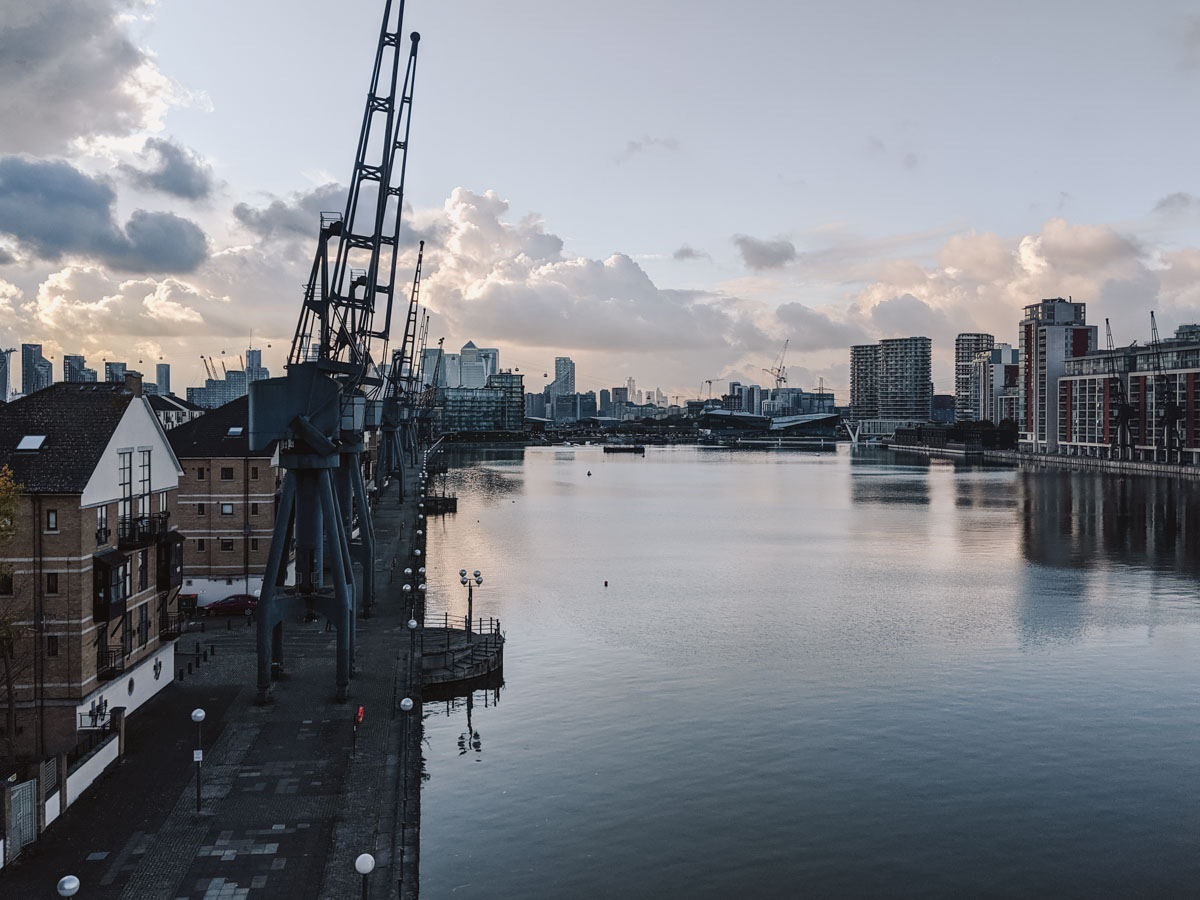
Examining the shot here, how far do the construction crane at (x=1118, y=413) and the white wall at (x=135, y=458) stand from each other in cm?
17950

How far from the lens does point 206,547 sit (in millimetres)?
47188

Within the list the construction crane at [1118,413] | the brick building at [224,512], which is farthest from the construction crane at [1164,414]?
the brick building at [224,512]

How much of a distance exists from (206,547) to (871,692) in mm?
30447

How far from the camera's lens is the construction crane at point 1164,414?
166250 mm

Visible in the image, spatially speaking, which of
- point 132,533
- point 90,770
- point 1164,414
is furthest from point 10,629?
point 1164,414

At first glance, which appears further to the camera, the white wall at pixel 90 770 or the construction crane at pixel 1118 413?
the construction crane at pixel 1118 413

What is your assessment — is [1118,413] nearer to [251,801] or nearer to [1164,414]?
[1164,414]

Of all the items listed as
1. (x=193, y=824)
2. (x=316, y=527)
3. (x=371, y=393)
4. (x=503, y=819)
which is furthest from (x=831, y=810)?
(x=371, y=393)

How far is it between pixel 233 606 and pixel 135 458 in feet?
52.6

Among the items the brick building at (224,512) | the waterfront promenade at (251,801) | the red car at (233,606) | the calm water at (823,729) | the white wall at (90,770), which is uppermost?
the brick building at (224,512)

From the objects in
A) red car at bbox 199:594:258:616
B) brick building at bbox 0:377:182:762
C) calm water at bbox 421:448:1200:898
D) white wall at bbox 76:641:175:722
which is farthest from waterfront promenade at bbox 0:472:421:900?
red car at bbox 199:594:258:616

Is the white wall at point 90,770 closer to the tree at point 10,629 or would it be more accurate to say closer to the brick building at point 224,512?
the tree at point 10,629

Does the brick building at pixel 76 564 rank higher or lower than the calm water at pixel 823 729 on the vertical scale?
higher

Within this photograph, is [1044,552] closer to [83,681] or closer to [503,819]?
[503,819]
